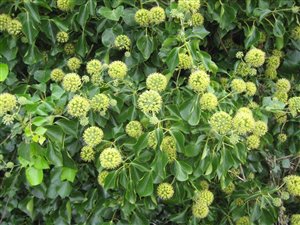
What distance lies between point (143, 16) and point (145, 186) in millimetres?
724

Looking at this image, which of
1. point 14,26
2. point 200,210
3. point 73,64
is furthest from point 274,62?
point 14,26

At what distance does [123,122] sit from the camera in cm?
205

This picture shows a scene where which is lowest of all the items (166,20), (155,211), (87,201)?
(155,211)

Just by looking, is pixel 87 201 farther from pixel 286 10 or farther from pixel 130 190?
pixel 286 10

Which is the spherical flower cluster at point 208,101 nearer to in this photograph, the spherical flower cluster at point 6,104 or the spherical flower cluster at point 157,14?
the spherical flower cluster at point 157,14

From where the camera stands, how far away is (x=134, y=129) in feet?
6.36

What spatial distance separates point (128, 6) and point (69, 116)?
64 centimetres

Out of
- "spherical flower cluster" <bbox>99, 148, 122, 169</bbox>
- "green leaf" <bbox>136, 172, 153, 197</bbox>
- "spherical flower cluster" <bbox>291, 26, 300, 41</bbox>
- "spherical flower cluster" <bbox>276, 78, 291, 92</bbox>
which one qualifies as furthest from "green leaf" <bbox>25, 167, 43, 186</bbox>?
"spherical flower cluster" <bbox>291, 26, 300, 41</bbox>

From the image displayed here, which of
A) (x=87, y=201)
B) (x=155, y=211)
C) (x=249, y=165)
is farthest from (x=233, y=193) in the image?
(x=87, y=201)

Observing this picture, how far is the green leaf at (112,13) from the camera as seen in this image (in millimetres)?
2102

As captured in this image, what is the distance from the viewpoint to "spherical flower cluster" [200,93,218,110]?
185 centimetres

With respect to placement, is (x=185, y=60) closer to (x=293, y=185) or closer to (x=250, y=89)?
(x=250, y=89)

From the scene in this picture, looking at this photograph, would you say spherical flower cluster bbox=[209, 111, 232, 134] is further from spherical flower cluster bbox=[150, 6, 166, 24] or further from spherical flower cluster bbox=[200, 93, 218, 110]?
spherical flower cluster bbox=[150, 6, 166, 24]

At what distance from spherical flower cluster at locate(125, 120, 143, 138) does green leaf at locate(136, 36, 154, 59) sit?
0.36 metres
